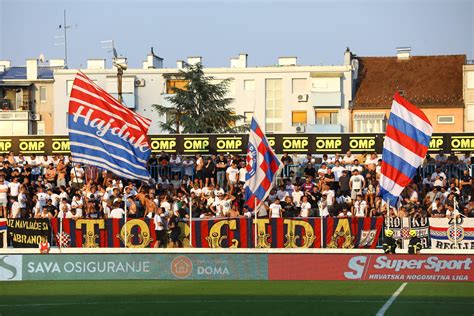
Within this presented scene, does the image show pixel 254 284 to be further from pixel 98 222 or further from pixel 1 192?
pixel 1 192

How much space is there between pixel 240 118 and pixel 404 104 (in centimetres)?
4876

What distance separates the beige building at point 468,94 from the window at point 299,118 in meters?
13.6

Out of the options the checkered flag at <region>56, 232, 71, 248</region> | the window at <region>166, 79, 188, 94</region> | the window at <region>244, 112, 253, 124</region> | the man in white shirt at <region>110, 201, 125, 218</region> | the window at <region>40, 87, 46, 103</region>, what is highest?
A: the window at <region>166, 79, 188, 94</region>

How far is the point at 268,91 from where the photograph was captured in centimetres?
8912

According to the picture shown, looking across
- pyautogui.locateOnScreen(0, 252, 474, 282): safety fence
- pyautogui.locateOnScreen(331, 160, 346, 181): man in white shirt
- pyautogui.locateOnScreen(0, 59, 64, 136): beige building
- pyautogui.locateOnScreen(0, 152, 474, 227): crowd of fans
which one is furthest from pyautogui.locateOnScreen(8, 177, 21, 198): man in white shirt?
pyautogui.locateOnScreen(0, 59, 64, 136): beige building

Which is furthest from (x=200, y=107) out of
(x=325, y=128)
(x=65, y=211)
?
(x=65, y=211)

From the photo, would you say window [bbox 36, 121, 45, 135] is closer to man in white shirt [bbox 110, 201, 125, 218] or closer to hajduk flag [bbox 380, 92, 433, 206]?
man in white shirt [bbox 110, 201, 125, 218]

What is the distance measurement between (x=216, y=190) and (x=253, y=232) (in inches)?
108

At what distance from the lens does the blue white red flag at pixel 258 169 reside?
35.2 m

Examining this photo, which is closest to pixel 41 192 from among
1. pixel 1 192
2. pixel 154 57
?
pixel 1 192

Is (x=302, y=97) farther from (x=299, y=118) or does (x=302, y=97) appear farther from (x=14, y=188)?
(x=14, y=188)

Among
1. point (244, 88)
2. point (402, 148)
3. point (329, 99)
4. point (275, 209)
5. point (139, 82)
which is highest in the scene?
point (139, 82)

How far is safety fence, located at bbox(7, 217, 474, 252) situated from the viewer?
35156mm

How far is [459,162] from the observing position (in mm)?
39688
